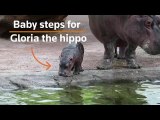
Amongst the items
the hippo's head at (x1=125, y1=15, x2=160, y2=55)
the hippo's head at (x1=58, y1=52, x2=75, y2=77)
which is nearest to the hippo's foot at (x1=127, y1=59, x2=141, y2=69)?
the hippo's head at (x1=125, y1=15, x2=160, y2=55)

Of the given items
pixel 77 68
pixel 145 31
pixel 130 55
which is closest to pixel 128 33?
pixel 145 31

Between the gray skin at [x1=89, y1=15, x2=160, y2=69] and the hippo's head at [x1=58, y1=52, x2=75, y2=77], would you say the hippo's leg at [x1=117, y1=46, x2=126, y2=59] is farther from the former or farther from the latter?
the hippo's head at [x1=58, y1=52, x2=75, y2=77]

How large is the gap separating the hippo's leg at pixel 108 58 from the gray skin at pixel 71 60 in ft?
1.40

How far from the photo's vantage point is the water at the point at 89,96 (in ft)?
16.4

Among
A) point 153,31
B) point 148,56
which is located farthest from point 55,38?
point 148,56

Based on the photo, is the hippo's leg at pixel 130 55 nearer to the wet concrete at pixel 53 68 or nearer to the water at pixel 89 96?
the wet concrete at pixel 53 68

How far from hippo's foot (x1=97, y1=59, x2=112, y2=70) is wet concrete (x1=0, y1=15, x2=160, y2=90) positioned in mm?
86

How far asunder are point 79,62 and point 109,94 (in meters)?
0.86

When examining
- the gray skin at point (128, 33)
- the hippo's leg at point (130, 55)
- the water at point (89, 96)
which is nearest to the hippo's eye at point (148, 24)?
the gray skin at point (128, 33)

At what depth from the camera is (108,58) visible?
6582 mm

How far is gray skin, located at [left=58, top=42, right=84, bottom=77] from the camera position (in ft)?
18.9

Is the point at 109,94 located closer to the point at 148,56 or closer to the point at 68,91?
the point at 68,91

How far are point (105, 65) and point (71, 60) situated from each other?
74 centimetres
